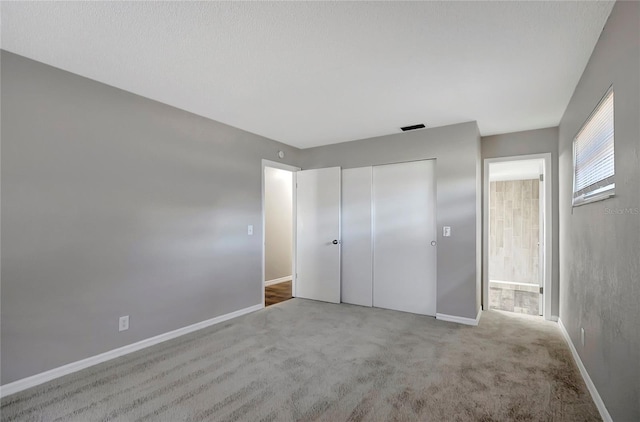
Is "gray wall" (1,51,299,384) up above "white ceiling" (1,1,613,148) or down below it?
below


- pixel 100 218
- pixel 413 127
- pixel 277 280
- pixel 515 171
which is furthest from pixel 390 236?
pixel 100 218

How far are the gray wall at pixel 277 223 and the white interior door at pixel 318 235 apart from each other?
125 cm

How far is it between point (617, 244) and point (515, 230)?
18.5 feet

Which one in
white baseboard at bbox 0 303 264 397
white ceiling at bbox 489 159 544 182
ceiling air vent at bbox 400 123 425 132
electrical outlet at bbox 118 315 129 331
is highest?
ceiling air vent at bbox 400 123 425 132

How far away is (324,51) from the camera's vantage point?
2.24 meters

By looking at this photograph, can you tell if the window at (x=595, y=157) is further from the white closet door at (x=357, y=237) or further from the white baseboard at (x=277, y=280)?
the white baseboard at (x=277, y=280)

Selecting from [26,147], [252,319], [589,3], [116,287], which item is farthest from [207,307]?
[589,3]

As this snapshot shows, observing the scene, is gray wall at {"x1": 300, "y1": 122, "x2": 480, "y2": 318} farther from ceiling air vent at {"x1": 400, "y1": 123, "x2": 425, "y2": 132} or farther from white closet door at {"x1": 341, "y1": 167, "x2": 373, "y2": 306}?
white closet door at {"x1": 341, "y1": 167, "x2": 373, "y2": 306}

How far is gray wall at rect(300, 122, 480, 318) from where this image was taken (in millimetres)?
3785

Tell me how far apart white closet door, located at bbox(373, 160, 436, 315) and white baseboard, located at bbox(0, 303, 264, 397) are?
2.24m

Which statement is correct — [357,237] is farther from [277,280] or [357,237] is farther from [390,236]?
[277,280]

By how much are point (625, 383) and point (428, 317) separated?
2478 millimetres

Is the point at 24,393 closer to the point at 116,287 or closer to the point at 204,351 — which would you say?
the point at 116,287

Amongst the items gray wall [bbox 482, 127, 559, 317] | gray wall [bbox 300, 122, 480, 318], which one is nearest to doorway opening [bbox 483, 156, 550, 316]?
gray wall [bbox 482, 127, 559, 317]
